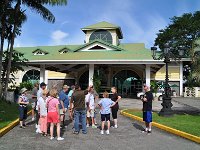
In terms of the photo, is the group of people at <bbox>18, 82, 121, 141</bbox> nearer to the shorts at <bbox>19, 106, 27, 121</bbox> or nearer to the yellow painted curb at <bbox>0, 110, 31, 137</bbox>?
the shorts at <bbox>19, 106, 27, 121</bbox>

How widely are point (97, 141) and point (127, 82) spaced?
31.4 meters

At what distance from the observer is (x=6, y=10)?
21.4 m

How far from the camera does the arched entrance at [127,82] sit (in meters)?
40.2

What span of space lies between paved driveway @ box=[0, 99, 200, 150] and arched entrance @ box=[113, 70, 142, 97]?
92.9 ft

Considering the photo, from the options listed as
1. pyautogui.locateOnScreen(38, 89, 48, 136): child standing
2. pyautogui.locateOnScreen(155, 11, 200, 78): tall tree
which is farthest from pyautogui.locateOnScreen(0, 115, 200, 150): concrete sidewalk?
pyautogui.locateOnScreen(155, 11, 200, 78): tall tree

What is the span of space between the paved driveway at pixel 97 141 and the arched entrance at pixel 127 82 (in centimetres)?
2832

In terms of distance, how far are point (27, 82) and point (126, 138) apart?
41.7 meters

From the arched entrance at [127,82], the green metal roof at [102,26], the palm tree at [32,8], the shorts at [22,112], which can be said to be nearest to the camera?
the shorts at [22,112]

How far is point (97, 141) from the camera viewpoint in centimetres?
983

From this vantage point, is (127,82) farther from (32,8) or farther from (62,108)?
(62,108)

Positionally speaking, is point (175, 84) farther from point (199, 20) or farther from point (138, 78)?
point (199, 20)

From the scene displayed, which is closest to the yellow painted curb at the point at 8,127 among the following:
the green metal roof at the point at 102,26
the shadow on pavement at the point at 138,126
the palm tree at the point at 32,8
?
the shadow on pavement at the point at 138,126

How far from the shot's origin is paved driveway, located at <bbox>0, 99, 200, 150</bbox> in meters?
8.95

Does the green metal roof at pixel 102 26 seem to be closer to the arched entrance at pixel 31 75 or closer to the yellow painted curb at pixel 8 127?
the arched entrance at pixel 31 75
